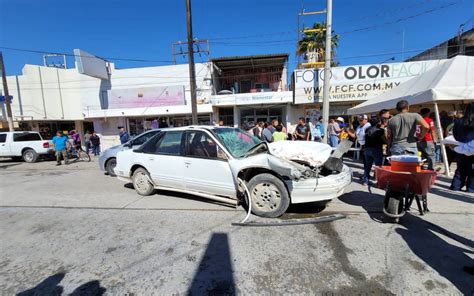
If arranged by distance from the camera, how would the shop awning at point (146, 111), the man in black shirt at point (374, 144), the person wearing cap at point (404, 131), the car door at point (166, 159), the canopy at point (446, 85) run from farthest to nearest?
the shop awning at point (146, 111) → the canopy at point (446, 85) → the man in black shirt at point (374, 144) → the car door at point (166, 159) → the person wearing cap at point (404, 131)

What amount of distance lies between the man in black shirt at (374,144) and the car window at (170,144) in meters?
4.37

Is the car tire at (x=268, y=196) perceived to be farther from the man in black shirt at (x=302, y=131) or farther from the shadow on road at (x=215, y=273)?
the man in black shirt at (x=302, y=131)

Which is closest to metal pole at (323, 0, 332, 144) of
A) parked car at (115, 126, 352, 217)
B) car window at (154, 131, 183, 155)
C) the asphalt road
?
the asphalt road

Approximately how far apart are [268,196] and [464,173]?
4207 millimetres

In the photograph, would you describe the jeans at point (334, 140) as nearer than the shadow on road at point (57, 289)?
No

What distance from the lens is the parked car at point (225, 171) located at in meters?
3.57

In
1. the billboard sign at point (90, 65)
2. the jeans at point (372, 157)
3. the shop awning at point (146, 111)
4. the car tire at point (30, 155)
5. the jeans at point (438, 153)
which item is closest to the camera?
the jeans at point (372, 157)

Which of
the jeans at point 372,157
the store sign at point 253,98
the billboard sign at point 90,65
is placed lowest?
the jeans at point 372,157

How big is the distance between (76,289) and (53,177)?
7.34m

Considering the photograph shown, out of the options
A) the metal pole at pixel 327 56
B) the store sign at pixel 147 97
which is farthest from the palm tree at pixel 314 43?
the store sign at pixel 147 97

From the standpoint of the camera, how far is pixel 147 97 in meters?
16.0

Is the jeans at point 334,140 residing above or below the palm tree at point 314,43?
below

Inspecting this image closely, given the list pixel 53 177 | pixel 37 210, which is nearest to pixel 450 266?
pixel 37 210

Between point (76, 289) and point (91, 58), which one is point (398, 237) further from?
point (91, 58)
